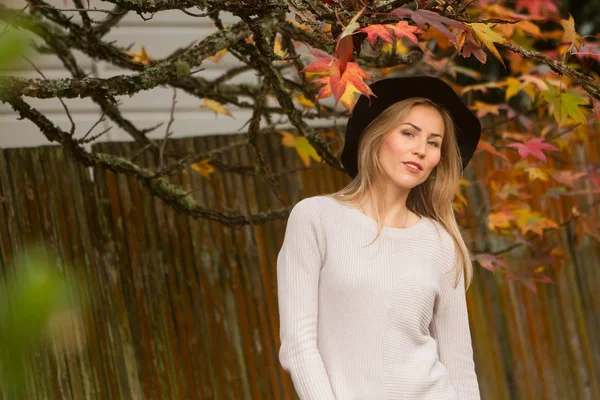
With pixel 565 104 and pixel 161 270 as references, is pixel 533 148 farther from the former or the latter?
pixel 161 270

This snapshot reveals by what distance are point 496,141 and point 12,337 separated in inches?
166

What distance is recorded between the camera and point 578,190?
5.16 meters

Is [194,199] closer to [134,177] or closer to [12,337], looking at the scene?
[134,177]

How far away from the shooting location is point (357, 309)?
2.52 meters

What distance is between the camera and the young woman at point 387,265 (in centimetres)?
249

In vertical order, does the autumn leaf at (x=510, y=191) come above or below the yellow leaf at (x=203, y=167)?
below

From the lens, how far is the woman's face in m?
2.67

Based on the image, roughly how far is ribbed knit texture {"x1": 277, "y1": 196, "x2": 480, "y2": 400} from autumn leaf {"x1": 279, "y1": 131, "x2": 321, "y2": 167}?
5.14 feet

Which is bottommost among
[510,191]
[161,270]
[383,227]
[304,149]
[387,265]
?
[387,265]

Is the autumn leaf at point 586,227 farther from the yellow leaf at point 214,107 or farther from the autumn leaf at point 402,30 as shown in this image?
the autumn leaf at point 402,30

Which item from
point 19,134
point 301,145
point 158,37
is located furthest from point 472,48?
point 158,37

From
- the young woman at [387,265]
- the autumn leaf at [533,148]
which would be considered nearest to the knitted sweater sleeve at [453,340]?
the young woman at [387,265]

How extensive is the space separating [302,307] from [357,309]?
17cm

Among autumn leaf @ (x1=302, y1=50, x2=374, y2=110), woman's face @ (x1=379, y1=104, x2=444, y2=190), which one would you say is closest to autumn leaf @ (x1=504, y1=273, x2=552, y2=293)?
woman's face @ (x1=379, y1=104, x2=444, y2=190)
